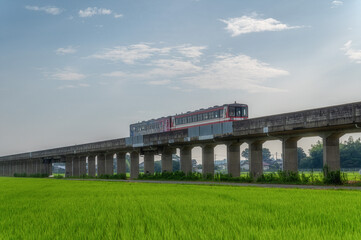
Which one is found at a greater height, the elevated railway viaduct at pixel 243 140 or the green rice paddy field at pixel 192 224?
the elevated railway viaduct at pixel 243 140

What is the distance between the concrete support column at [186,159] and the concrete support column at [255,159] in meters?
11.3

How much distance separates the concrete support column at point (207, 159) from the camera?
1839 inches

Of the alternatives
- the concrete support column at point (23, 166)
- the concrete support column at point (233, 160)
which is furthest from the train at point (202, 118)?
the concrete support column at point (23, 166)

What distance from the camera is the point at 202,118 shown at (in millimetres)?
48969

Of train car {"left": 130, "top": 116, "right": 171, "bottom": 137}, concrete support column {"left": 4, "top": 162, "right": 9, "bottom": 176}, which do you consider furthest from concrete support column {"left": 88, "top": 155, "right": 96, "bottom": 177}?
concrete support column {"left": 4, "top": 162, "right": 9, "bottom": 176}

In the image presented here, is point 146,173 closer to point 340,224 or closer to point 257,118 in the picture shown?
point 257,118

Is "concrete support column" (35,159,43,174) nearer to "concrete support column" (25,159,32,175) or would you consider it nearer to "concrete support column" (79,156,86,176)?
"concrete support column" (25,159,32,175)

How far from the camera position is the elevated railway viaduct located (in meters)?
29.8

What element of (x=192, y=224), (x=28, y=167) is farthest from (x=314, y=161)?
(x=192, y=224)

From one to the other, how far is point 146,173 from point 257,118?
2438 cm

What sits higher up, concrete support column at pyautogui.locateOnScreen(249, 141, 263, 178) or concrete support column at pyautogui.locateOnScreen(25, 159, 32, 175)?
concrete support column at pyautogui.locateOnScreen(249, 141, 263, 178)

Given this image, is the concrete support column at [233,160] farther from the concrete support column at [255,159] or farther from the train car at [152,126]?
the train car at [152,126]

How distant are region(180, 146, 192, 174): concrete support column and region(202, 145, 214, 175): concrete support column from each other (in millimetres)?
2963

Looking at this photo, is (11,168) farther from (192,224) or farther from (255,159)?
(192,224)
